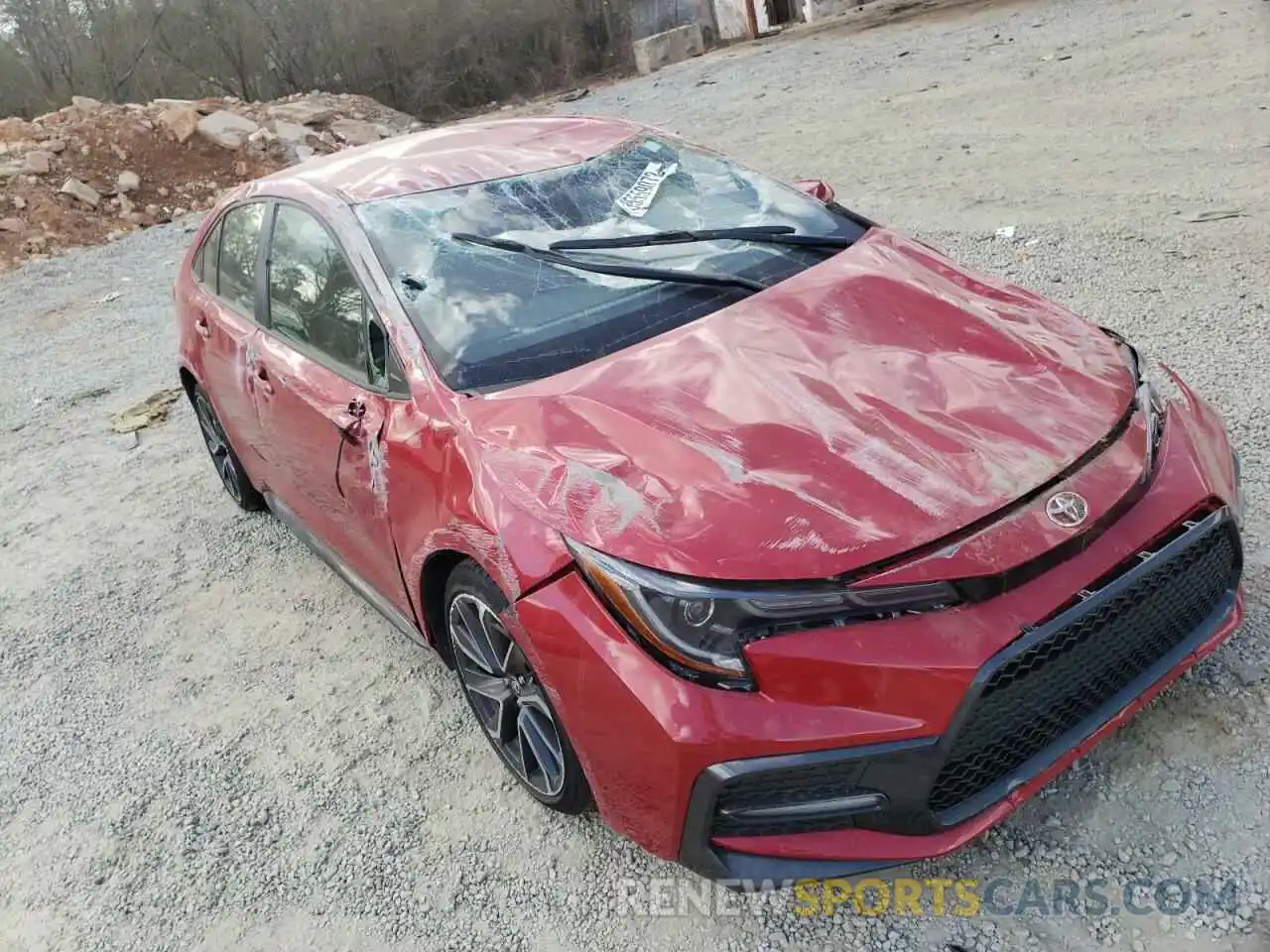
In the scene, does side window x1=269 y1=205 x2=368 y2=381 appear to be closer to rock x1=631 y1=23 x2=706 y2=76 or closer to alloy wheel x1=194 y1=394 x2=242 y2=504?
alloy wheel x1=194 y1=394 x2=242 y2=504

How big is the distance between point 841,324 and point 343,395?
148cm

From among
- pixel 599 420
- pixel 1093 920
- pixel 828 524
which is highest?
pixel 599 420

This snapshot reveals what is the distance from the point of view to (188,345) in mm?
4324

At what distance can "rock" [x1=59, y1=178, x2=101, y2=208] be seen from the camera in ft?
39.1

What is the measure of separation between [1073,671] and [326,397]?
2.21 meters

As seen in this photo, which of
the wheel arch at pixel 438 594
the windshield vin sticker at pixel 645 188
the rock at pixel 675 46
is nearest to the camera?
the wheel arch at pixel 438 594

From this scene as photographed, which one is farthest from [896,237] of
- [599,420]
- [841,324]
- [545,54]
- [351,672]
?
[545,54]

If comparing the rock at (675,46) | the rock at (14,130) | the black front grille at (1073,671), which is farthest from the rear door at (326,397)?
the rock at (675,46)

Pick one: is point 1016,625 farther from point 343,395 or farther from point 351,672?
point 351,672

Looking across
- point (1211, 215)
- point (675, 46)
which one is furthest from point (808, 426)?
point (675, 46)

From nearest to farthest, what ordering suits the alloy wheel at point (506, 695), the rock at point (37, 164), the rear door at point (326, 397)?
the alloy wheel at point (506, 695)
the rear door at point (326, 397)
the rock at point (37, 164)

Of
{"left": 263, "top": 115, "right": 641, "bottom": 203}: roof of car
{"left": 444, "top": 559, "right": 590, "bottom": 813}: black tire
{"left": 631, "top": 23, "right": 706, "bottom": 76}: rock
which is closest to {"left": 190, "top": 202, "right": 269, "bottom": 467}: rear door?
{"left": 263, "top": 115, "right": 641, "bottom": 203}: roof of car

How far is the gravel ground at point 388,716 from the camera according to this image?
2289mm

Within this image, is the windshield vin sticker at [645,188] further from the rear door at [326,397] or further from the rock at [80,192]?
the rock at [80,192]
